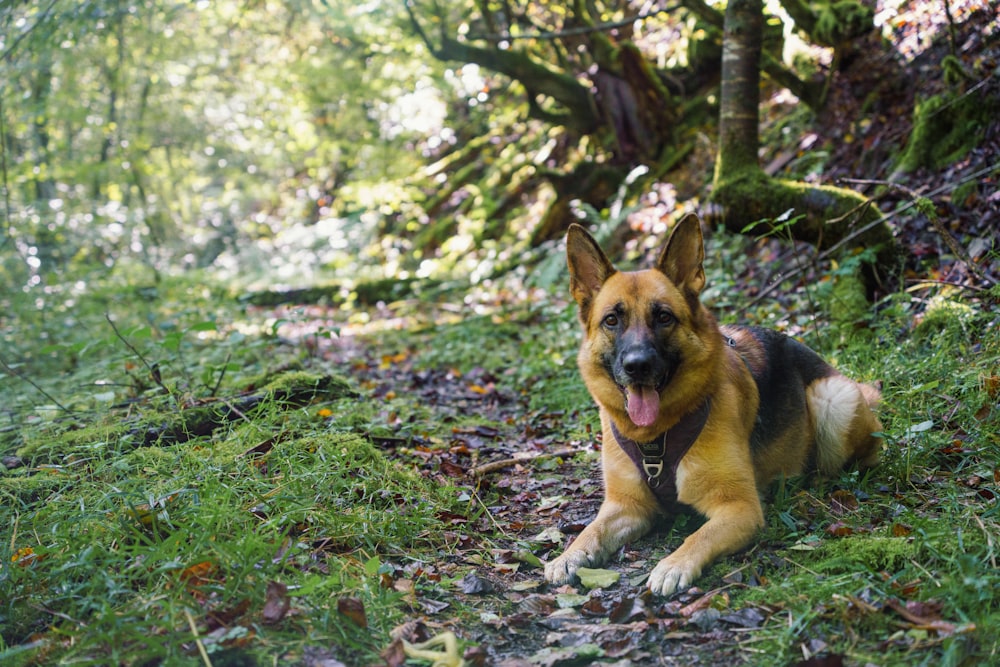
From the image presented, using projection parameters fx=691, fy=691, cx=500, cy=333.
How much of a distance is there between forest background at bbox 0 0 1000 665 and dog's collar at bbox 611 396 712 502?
31 cm

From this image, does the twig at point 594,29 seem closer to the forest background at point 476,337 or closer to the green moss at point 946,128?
the forest background at point 476,337

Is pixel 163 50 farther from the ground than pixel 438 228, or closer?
farther from the ground

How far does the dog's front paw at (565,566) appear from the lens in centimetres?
333

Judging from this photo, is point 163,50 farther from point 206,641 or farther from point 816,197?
point 206,641

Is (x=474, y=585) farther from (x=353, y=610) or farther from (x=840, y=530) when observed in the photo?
(x=840, y=530)

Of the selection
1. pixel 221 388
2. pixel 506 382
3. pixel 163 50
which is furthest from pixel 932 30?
pixel 163 50

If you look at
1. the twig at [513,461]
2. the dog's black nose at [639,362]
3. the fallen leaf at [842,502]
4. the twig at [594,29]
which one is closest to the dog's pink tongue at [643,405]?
the dog's black nose at [639,362]

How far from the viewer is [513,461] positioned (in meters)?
4.94

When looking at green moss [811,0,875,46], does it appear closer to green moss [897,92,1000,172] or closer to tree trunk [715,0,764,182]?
green moss [897,92,1000,172]

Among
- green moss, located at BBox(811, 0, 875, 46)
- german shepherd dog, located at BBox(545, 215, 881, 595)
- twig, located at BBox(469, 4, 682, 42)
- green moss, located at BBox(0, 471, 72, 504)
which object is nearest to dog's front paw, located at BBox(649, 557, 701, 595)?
german shepherd dog, located at BBox(545, 215, 881, 595)

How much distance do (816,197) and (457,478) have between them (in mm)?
4197

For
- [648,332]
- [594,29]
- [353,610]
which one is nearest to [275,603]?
[353,610]

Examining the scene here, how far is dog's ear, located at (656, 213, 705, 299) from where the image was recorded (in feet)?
12.7

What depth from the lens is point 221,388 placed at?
576 cm
